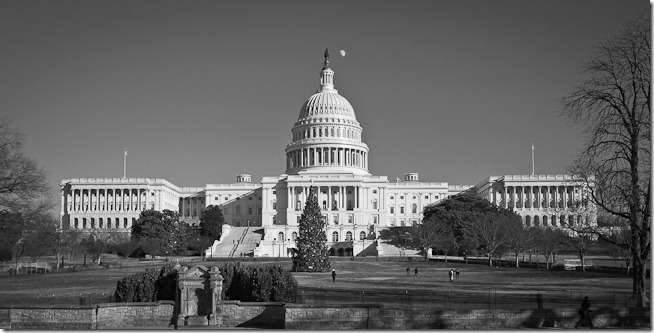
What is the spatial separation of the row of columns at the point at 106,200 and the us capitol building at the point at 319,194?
0.56 ft

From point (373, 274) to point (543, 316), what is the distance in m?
39.6

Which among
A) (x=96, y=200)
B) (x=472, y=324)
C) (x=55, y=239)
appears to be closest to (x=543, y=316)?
(x=472, y=324)

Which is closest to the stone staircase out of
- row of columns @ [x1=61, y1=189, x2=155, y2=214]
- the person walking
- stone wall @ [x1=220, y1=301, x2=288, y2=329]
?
row of columns @ [x1=61, y1=189, x2=155, y2=214]

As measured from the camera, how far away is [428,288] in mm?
48062

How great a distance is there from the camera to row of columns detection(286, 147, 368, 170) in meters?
157

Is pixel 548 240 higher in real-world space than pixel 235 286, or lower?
higher

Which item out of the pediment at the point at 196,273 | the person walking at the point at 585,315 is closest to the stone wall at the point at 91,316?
the pediment at the point at 196,273

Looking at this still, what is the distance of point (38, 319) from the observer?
87.1 feet

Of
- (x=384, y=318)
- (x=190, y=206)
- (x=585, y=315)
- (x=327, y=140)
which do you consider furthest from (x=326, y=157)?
(x=585, y=315)

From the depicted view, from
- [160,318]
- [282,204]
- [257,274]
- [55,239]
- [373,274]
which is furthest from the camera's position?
[282,204]

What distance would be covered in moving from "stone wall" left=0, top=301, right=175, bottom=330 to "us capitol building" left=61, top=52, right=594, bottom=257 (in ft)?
314

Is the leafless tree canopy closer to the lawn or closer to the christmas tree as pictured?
the lawn

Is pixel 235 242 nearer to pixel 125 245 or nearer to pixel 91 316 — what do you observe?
pixel 125 245

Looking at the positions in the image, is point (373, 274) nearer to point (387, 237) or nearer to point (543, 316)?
point (543, 316)
